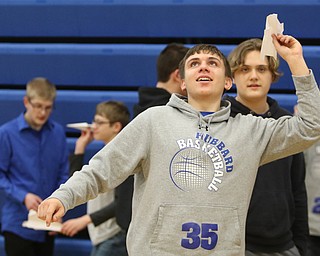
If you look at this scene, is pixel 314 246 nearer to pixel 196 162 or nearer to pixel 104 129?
pixel 104 129

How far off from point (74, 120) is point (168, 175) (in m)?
2.36

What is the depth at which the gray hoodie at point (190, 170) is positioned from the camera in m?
2.06

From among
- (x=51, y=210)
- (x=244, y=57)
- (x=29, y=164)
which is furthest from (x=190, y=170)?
(x=29, y=164)

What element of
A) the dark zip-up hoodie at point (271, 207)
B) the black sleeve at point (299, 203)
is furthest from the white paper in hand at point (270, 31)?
the black sleeve at point (299, 203)

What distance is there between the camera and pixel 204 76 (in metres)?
2.19

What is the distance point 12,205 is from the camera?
403 centimetres

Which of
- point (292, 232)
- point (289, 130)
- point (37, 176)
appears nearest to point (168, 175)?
point (289, 130)

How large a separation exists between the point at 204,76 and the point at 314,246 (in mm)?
1491

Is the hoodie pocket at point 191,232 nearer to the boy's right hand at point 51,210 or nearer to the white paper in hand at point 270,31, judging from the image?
the boy's right hand at point 51,210

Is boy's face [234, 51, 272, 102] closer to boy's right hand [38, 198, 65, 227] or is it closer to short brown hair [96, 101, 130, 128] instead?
boy's right hand [38, 198, 65, 227]

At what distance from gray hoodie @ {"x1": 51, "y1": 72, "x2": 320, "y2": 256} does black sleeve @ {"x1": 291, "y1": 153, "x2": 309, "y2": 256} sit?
1.79 feet

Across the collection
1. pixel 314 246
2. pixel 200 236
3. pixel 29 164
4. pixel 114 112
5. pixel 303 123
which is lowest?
pixel 314 246

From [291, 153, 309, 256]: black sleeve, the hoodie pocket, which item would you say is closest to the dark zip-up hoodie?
[291, 153, 309, 256]: black sleeve

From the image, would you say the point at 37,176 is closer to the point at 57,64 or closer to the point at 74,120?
the point at 74,120
